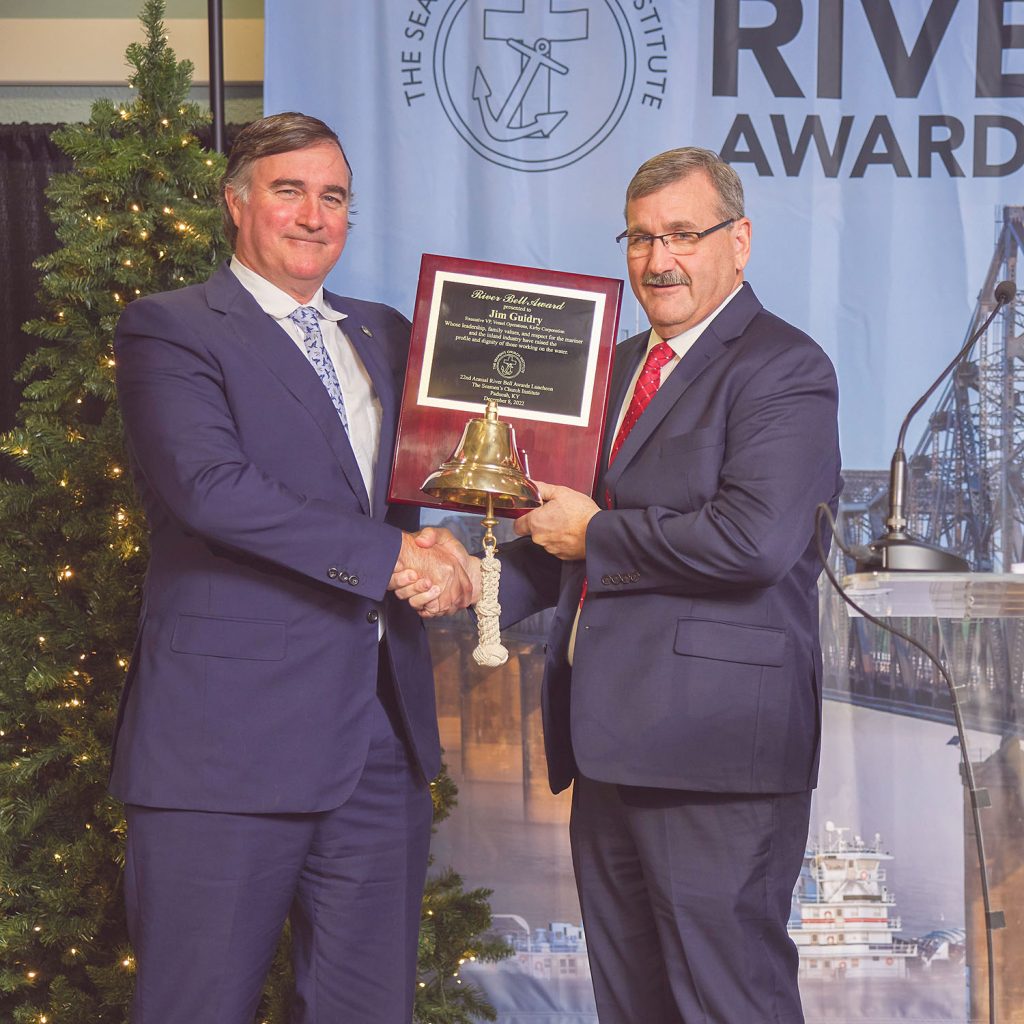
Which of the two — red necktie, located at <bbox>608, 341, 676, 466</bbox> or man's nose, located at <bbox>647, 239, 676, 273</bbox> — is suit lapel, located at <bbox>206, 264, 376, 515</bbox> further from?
man's nose, located at <bbox>647, 239, 676, 273</bbox>

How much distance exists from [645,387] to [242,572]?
861mm

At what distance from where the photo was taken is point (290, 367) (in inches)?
91.2

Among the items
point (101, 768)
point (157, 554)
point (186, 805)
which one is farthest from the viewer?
point (101, 768)

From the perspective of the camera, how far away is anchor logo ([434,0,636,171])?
3660 mm

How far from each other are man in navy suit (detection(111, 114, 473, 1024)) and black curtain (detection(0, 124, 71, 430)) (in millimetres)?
1779

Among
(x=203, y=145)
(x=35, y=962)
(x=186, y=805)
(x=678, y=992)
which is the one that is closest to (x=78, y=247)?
(x=203, y=145)

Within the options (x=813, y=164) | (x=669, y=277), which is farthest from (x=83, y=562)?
(x=813, y=164)

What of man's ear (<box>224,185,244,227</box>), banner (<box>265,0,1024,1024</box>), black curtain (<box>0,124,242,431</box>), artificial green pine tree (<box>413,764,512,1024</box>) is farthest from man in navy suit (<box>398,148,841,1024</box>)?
black curtain (<box>0,124,242,431</box>)

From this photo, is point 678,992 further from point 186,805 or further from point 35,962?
point 35,962

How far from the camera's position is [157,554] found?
7.66 ft

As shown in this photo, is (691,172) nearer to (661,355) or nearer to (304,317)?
(661,355)

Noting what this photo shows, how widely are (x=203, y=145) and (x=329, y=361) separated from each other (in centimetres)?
174

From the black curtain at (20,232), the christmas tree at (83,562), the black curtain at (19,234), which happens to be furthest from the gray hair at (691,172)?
the black curtain at (19,234)

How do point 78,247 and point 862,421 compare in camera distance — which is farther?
point 862,421
